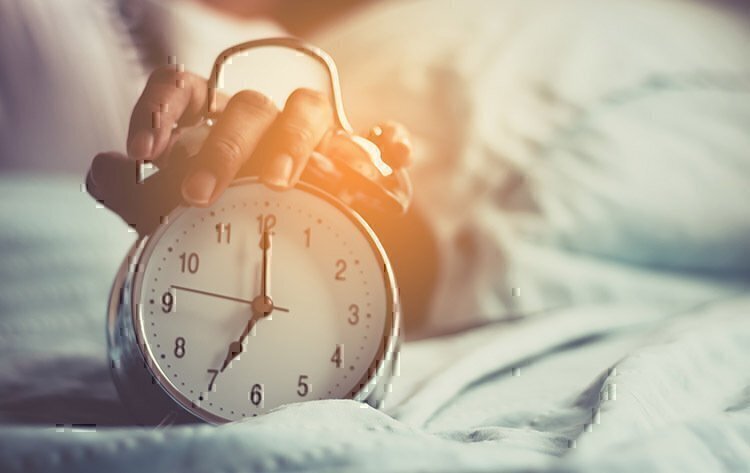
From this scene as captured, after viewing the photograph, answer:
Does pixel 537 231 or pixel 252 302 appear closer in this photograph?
pixel 252 302

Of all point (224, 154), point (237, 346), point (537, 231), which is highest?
point (224, 154)

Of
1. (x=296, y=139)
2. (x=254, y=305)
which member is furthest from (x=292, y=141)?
(x=254, y=305)

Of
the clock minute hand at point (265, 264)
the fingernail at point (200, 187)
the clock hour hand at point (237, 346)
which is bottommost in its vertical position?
the clock hour hand at point (237, 346)

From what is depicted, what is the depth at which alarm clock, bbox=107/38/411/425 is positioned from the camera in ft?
1.75

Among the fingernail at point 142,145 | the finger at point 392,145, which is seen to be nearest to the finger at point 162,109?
the fingernail at point 142,145

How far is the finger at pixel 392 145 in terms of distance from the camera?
0.60 m

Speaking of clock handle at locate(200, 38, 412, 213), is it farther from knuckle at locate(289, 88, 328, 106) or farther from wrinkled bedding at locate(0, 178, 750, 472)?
wrinkled bedding at locate(0, 178, 750, 472)

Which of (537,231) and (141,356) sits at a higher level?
(141,356)

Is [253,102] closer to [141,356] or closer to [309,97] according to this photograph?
[309,97]

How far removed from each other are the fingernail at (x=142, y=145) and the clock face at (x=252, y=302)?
46 mm

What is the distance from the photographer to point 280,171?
0.53m

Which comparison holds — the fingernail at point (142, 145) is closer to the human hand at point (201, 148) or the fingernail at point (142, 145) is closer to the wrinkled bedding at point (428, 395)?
the human hand at point (201, 148)

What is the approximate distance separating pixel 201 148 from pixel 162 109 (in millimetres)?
46

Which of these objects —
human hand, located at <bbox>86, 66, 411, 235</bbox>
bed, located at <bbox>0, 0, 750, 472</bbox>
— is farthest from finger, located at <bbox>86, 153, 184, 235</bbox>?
bed, located at <bbox>0, 0, 750, 472</bbox>
